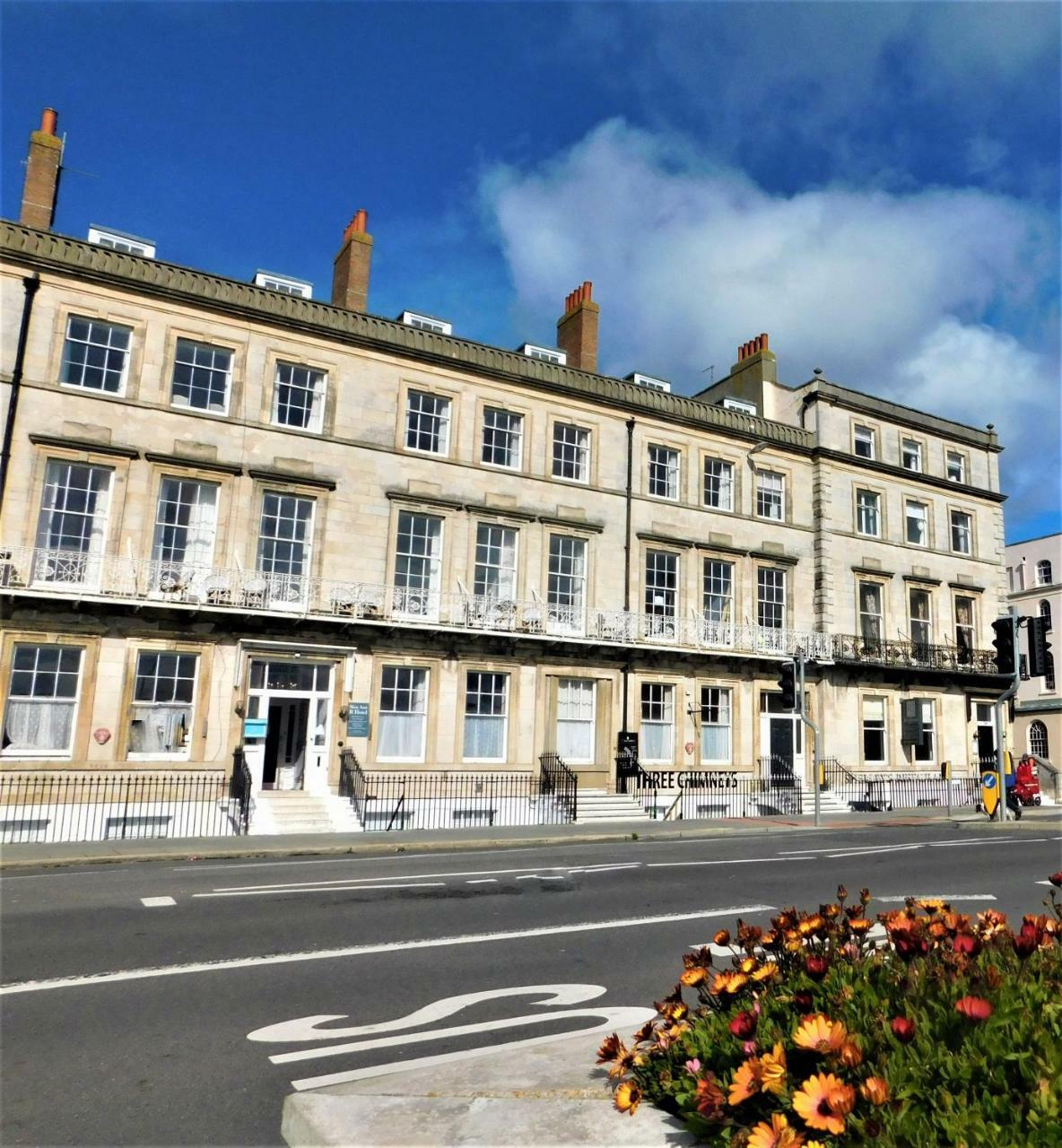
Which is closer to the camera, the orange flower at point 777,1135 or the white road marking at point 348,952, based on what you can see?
the orange flower at point 777,1135

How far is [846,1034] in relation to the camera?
3.58m

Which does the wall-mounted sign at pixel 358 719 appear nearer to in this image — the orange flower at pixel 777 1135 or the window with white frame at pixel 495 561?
the window with white frame at pixel 495 561

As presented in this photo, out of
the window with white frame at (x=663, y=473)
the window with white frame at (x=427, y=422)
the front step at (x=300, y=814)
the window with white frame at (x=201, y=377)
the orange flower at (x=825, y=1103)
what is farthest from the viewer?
the window with white frame at (x=663, y=473)

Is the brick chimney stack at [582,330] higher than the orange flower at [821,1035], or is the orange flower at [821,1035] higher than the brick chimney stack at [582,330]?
the brick chimney stack at [582,330]

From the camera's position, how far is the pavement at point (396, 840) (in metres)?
16.2

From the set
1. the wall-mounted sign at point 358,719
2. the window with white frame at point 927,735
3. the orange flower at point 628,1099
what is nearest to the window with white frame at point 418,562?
the wall-mounted sign at point 358,719

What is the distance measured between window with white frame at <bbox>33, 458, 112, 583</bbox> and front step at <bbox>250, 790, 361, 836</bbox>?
22.2ft

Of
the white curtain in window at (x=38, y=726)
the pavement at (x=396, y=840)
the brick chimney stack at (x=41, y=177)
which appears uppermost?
the brick chimney stack at (x=41, y=177)

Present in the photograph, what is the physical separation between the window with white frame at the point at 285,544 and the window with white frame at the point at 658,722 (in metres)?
11.5

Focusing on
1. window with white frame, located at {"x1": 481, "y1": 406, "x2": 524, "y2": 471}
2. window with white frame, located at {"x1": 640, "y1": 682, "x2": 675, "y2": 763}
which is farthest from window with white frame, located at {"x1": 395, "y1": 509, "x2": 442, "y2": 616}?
window with white frame, located at {"x1": 640, "y1": 682, "x2": 675, "y2": 763}

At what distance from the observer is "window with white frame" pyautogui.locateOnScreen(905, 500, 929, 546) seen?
36.3 meters

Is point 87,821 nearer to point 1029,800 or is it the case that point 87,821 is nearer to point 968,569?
point 1029,800

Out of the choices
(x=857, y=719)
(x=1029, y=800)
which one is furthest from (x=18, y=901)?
(x=1029, y=800)

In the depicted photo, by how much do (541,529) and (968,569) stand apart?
2064 cm
